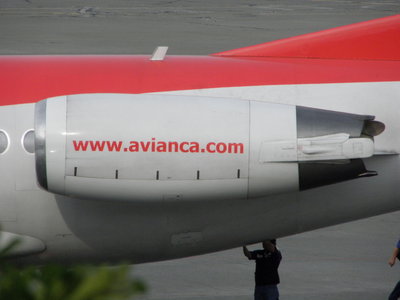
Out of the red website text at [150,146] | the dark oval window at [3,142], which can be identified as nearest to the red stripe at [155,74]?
the dark oval window at [3,142]

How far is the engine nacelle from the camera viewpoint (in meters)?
6.31

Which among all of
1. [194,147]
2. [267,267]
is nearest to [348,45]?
[194,147]

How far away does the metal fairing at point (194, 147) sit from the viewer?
6359 mm

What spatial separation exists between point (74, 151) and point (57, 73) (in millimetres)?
1257

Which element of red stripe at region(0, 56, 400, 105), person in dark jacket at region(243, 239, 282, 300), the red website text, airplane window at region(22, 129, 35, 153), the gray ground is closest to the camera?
the red website text

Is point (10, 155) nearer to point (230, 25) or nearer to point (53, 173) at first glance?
point (53, 173)

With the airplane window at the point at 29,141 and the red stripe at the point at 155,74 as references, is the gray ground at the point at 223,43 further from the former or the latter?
the red stripe at the point at 155,74

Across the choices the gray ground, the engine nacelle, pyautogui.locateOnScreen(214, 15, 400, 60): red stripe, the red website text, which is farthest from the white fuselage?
the gray ground

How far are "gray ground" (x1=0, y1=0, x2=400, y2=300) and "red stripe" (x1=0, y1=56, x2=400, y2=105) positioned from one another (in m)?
3.37

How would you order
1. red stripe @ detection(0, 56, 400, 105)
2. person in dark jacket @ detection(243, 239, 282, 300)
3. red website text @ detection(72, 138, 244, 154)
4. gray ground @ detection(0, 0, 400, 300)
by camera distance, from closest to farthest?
red website text @ detection(72, 138, 244, 154) → red stripe @ detection(0, 56, 400, 105) → person in dark jacket @ detection(243, 239, 282, 300) → gray ground @ detection(0, 0, 400, 300)

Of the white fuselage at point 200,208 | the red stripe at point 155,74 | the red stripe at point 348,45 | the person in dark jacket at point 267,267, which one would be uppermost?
the red stripe at point 348,45

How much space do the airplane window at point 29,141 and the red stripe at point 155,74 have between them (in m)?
0.31

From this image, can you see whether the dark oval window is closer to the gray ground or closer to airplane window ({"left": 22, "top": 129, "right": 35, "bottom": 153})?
airplane window ({"left": 22, "top": 129, "right": 35, "bottom": 153})

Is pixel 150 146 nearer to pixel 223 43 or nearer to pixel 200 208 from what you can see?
pixel 200 208
